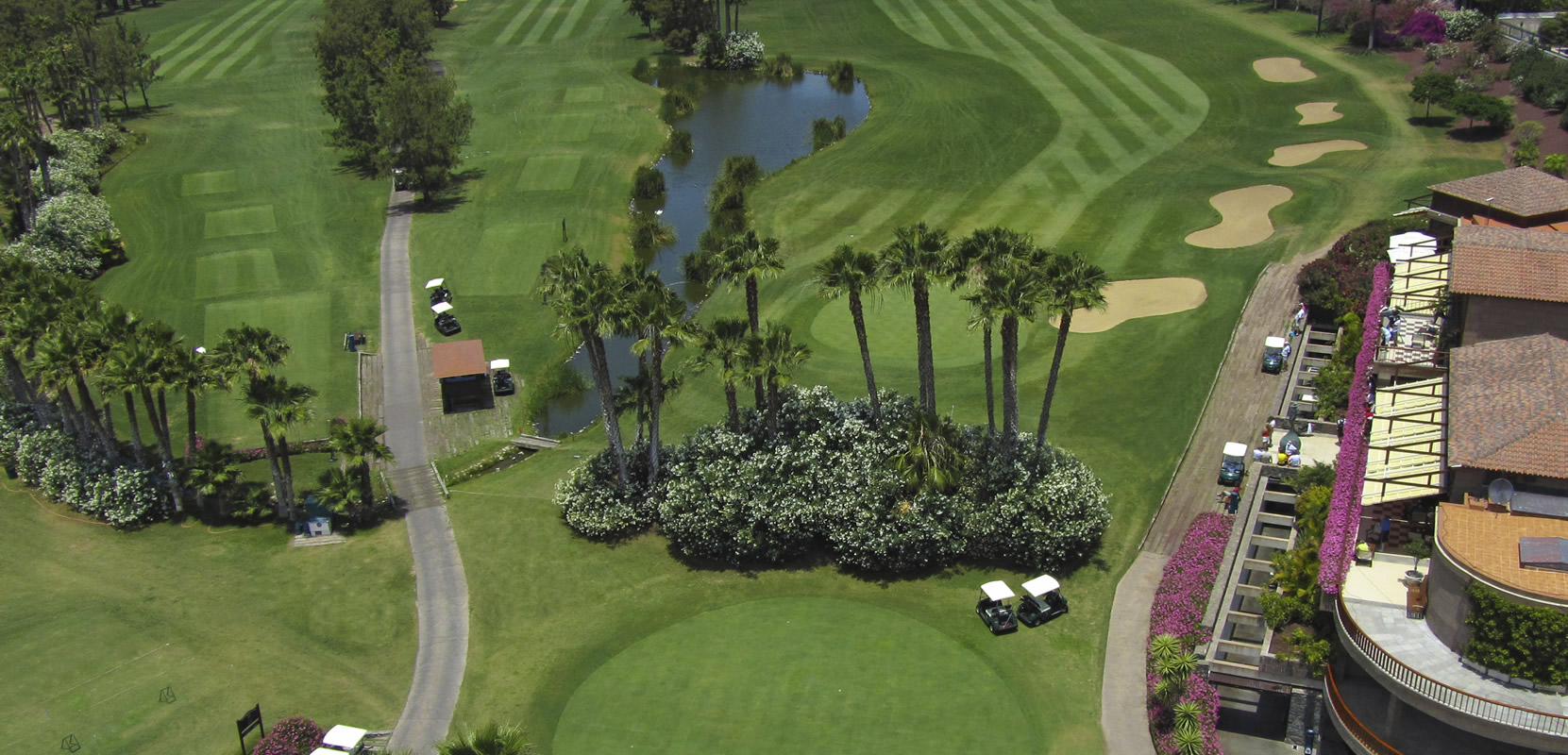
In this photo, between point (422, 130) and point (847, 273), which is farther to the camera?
point (422, 130)

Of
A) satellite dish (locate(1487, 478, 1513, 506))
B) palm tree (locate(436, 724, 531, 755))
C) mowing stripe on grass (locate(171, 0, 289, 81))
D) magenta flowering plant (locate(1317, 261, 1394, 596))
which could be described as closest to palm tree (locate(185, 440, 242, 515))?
palm tree (locate(436, 724, 531, 755))

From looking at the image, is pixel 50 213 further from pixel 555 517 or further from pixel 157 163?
pixel 555 517

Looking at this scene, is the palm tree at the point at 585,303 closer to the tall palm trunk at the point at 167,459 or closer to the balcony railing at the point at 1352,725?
the tall palm trunk at the point at 167,459

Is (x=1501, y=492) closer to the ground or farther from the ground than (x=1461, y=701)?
farther from the ground

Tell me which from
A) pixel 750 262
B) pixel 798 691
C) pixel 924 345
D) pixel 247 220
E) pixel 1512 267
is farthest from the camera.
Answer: pixel 247 220

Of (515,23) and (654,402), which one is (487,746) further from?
(515,23)

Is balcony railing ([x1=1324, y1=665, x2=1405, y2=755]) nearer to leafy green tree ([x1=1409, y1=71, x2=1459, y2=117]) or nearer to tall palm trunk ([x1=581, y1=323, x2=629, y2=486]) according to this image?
tall palm trunk ([x1=581, y1=323, x2=629, y2=486])

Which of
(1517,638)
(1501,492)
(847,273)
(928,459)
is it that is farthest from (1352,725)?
(847,273)

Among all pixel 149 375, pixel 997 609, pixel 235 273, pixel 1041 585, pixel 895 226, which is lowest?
pixel 997 609
